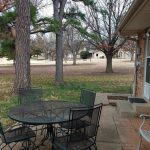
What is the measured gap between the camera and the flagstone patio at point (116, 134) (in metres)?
4.20

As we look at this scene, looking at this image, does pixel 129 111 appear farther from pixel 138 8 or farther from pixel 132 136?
pixel 138 8

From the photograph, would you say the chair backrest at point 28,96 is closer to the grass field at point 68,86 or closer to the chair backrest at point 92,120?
the grass field at point 68,86

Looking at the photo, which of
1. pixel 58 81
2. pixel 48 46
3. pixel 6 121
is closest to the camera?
pixel 6 121

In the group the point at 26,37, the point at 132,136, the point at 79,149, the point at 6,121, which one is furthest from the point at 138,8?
the point at 26,37

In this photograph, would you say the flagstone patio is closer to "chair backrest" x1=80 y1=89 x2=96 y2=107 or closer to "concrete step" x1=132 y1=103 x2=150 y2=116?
"concrete step" x1=132 y1=103 x2=150 y2=116

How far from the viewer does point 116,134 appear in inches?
191

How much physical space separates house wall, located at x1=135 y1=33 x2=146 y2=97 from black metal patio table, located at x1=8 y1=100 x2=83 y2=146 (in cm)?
426

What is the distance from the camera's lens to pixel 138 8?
15.2ft

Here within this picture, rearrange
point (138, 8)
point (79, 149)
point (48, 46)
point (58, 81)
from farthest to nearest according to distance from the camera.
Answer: point (48, 46) < point (58, 81) < point (138, 8) < point (79, 149)

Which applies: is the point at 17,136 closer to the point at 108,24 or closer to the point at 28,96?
the point at 28,96

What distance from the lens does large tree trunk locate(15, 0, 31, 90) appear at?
8.60 m

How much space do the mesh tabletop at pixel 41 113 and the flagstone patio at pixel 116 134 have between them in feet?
2.10

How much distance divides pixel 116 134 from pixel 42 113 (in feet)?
5.62

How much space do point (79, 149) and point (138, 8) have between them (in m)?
2.79
